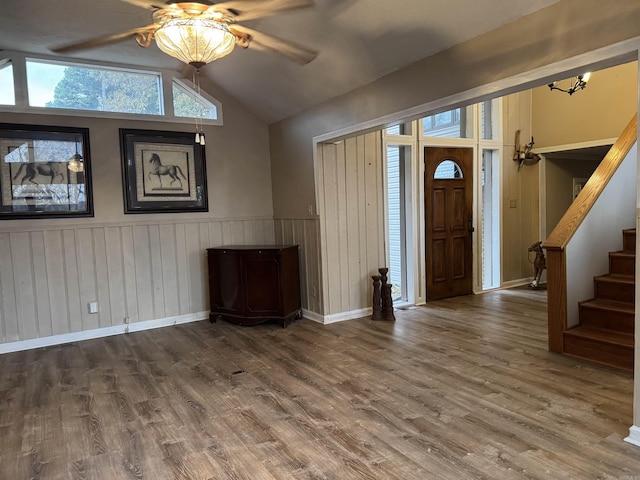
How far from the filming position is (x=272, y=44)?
291 cm

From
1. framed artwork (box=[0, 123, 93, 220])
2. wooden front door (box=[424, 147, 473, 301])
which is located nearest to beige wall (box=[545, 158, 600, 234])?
wooden front door (box=[424, 147, 473, 301])

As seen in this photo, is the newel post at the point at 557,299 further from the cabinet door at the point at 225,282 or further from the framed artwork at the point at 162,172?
the framed artwork at the point at 162,172

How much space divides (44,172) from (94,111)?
2.64 feet

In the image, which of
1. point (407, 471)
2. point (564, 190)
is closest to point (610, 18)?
point (407, 471)

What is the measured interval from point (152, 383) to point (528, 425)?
8.62 ft

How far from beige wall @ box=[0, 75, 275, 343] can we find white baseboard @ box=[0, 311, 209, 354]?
41 millimetres

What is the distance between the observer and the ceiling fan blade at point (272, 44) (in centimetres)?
253

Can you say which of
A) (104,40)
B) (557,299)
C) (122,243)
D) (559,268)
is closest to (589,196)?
(559,268)

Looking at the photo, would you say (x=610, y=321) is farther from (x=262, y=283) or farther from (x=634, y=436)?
(x=262, y=283)

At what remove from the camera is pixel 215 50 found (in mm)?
2406

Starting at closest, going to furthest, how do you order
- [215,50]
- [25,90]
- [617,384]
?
[215,50]
[617,384]
[25,90]

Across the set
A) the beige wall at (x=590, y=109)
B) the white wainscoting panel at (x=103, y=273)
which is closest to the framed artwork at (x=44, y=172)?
the white wainscoting panel at (x=103, y=273)

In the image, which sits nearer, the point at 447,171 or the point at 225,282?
the point at 225,282

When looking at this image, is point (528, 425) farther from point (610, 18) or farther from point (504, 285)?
point (504, 285)
